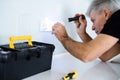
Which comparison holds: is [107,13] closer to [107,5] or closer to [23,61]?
[107,5]

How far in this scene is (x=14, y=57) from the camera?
2.83ft

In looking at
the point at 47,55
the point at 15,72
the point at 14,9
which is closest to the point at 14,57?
the point at 15,72

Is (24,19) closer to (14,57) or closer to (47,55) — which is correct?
(47,55)

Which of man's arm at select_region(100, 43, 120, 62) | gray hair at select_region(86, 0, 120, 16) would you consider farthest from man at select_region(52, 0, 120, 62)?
man's arm at select_region(100, 43, 120, 62)

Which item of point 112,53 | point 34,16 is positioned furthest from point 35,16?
point 112,53

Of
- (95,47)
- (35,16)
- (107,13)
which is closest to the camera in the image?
(95,47)

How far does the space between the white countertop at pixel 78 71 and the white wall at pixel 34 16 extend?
0.19m

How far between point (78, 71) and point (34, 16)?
17.2 inches

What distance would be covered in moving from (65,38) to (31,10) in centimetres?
28

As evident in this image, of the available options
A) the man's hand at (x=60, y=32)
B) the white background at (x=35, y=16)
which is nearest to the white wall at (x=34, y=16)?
the white background at (x=35, y=16)

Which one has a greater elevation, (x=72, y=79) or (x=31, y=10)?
(x=31, y=10)

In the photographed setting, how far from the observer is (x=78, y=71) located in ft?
3.72

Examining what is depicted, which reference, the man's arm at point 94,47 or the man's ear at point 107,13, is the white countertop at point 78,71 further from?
the man's ear at point 107,13

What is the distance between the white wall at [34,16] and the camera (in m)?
1.13
